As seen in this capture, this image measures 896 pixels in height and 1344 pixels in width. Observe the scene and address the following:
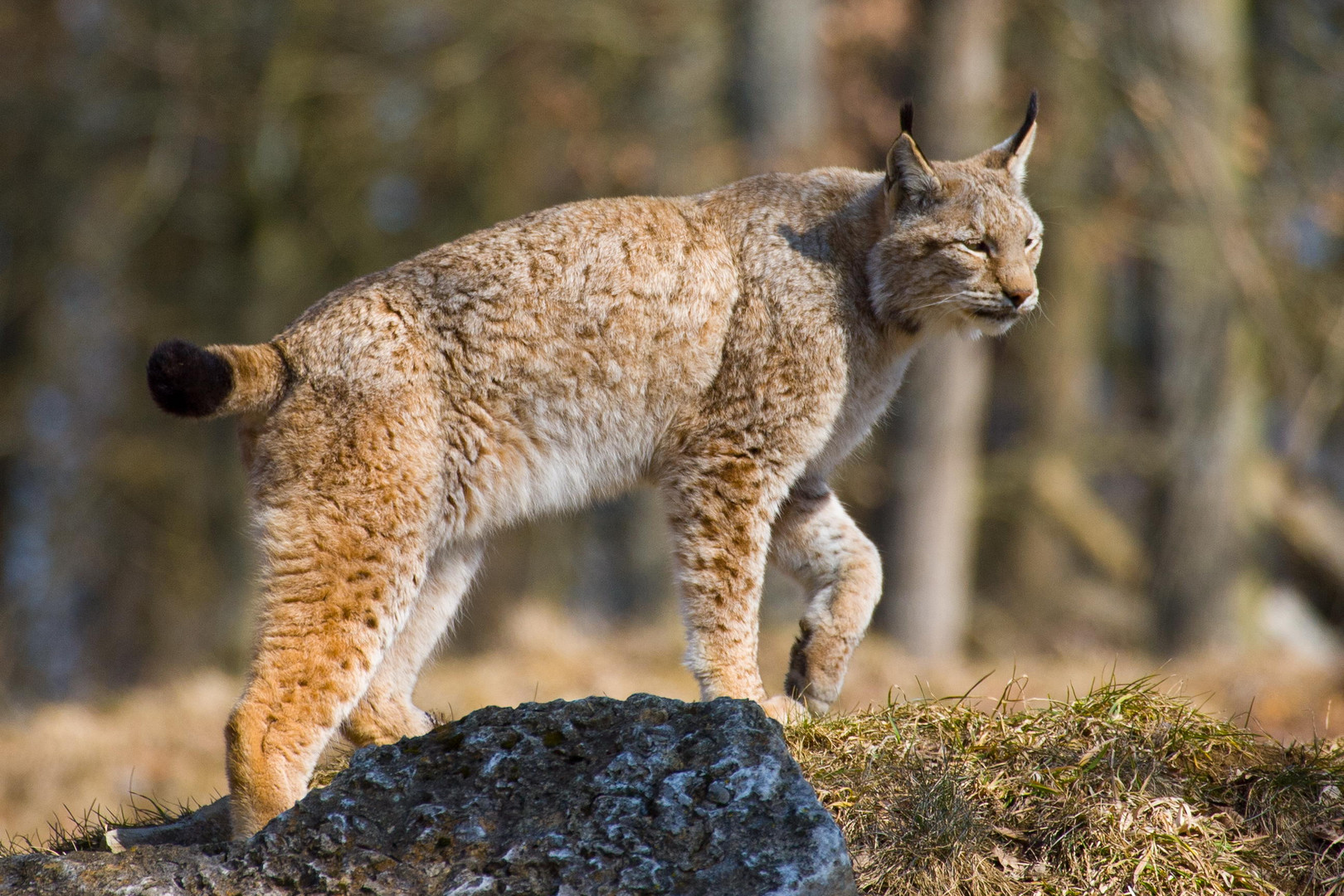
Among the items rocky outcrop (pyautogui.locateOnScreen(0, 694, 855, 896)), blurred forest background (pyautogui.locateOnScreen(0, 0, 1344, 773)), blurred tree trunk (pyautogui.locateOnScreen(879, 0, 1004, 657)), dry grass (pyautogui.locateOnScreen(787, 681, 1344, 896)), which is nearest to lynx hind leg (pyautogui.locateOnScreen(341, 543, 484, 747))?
rocky outcrop (pyautogui.locateOnScreen(0, 694, 855, 896))

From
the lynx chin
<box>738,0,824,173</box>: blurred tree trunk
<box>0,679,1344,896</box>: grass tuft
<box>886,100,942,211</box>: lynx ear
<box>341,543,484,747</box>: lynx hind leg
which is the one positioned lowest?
<box>0,679,1344,896</box>: grass tuft

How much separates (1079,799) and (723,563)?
1.51 m

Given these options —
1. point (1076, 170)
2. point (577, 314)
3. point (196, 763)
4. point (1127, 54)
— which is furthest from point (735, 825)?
point (1076, 170)

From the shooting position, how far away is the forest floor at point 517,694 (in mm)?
6859

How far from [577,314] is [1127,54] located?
7.76 m

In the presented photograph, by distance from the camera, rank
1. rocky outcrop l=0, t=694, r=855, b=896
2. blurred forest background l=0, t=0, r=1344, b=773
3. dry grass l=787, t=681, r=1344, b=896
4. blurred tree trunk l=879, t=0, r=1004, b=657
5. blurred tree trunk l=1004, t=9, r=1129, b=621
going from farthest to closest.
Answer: blurred tree trunk l=1004, t=9, r=1129, b=621 → blurred tree trunk l=879, t=0, r=1004, b=657 → blurred forest background l=0, t=0, r=1344, b=773 → dry grass l=787, t=681, r=1344, b=896 → rocky outcrop l=0, t=694, r=855, b=896

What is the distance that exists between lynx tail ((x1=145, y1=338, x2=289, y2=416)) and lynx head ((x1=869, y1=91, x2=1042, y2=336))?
2.26m

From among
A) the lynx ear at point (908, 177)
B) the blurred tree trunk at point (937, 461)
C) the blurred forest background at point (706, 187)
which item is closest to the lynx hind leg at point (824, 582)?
the lynx ear at point (908, 177)

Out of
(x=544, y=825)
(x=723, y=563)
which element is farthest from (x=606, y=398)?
(x=544, y=825)

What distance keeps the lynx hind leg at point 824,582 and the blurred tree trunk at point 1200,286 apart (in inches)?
268

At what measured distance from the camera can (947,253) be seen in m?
4.83

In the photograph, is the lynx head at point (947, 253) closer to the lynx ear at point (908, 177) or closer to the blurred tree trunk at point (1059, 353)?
the lynx ear at point (908, 177)

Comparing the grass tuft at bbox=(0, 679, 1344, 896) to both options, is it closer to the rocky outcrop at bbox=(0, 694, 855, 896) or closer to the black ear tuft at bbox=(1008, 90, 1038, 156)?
the rocky outcrop at bbox=(0, 694, 855, 896)

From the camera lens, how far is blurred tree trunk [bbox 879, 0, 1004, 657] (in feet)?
36.2
